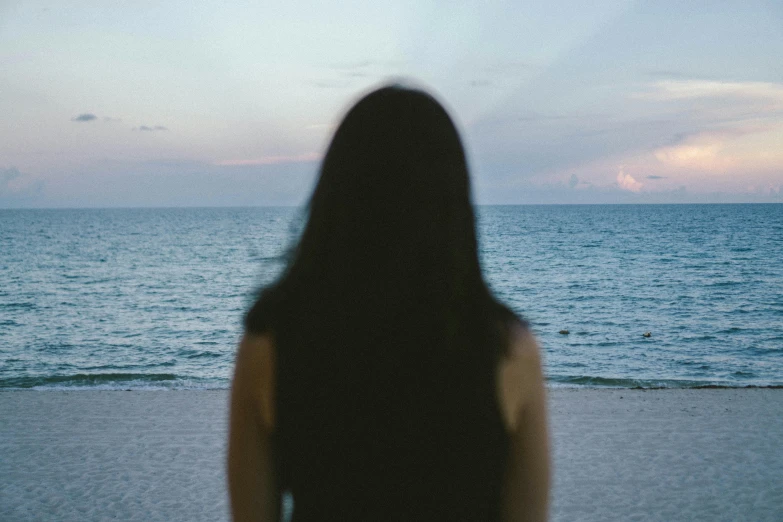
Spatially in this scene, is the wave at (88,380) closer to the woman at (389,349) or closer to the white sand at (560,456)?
the white sand at (560,456)

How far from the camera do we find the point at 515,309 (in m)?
1.19

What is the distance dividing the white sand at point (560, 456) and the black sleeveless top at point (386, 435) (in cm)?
539

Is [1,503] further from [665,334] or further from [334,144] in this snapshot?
[665,334]

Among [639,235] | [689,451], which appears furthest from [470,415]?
[639,235]

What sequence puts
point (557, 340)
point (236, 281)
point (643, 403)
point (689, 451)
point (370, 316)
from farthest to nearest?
point (236, 281) → point (557, 340) → point (643, 403) → point (689, 451) → point (370, 316)

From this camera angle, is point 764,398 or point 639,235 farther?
point 639,235

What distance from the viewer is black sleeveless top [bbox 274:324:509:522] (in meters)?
1.08

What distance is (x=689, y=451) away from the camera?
754 cm

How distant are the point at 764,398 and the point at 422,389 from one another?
1058 cm

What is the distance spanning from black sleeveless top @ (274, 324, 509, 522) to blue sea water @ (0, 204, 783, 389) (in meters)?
0.20

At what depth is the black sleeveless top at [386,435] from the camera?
42.4 inches

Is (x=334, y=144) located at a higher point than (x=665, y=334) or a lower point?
higher

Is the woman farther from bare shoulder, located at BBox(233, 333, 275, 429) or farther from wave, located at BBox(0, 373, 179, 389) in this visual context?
wave, located at BBox(0, 373, 179, 389)

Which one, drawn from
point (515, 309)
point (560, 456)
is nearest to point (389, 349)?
point (515, 309)
